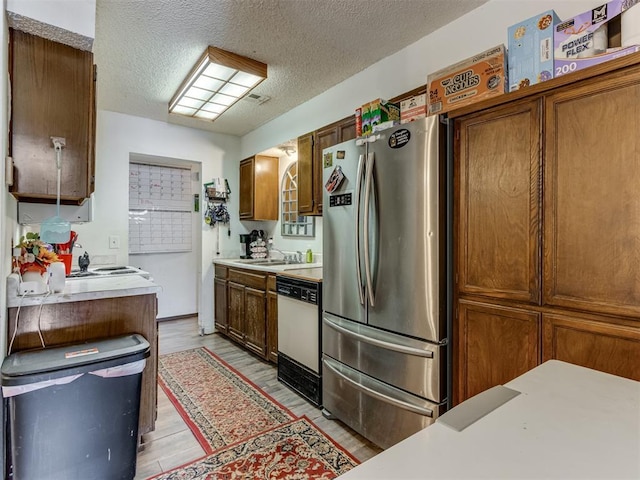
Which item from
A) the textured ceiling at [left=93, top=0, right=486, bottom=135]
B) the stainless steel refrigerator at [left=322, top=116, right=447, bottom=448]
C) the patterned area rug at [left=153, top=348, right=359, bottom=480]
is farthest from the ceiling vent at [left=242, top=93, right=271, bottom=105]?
the patterned area rug at [left=153, top=348, right=359, bottom=480]

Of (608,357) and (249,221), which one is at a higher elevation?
(249,221)

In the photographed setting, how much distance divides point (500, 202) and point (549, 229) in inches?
9.4

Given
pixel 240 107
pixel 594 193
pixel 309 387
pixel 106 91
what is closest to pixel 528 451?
pixel 594 193

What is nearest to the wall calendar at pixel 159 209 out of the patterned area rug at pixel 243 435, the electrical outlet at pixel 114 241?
the electrical outlet at pixel 114 241

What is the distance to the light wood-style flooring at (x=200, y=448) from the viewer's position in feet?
6.10

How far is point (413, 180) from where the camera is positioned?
1.77 meters

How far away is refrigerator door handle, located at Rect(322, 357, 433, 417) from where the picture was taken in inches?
68.2

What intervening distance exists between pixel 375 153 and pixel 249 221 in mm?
2955

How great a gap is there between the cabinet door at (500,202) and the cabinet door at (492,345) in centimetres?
9

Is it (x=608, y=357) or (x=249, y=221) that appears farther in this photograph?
(x=249, y=221)

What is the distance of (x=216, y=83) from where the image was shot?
2.86 meters

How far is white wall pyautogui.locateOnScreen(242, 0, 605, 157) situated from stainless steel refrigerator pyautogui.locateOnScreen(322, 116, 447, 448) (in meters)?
0.77

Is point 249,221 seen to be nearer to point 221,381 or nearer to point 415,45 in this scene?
point 221,381

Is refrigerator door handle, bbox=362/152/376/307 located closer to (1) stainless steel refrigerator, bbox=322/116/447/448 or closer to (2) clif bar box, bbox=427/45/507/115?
(1) stainless steel refrigerator, bbox=322/116/447/448
